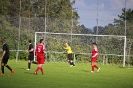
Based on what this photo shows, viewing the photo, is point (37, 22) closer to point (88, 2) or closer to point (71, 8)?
point (71, 8)

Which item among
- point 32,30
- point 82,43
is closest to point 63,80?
point 82,43

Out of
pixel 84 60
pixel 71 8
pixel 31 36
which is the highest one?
pixel 71 8

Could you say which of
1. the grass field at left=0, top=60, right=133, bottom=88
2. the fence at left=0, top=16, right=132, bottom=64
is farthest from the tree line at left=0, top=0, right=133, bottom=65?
the grass field at left=0, top=60, right=133, bottom=88

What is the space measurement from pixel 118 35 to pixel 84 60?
3700 millimetres

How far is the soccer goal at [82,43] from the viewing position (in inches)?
1243

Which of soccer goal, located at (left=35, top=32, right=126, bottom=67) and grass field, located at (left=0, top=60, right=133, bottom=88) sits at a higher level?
soccer goal, located at (left=35, top=32, right=126, bottom=67)

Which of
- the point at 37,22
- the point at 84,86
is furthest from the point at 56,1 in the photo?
the point at 84,86

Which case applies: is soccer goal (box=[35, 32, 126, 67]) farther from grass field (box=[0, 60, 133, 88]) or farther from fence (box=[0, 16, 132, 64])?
grass field (box=[0, 60, 133, 88])

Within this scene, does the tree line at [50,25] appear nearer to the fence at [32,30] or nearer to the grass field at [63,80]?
the fence at [32,30]

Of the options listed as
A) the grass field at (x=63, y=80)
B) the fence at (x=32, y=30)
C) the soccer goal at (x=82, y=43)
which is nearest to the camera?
the grass field at (x=63, y=80)

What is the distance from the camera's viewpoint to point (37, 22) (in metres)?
33.5

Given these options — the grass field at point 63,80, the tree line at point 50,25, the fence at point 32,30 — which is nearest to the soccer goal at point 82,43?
the fence at point 32,30

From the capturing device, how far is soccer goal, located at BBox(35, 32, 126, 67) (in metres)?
31.6

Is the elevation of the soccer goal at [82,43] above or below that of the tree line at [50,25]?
below
